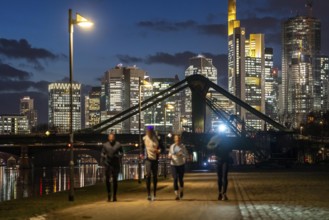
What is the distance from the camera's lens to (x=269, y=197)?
69.5ft

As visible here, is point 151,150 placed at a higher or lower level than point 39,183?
higher

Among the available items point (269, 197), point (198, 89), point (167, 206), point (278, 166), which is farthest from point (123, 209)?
point (198, 89)

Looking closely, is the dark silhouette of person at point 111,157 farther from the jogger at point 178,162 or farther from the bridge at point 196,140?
the bridge at point 196,140

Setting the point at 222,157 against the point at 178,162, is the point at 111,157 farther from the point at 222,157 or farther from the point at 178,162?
the point at 222,157

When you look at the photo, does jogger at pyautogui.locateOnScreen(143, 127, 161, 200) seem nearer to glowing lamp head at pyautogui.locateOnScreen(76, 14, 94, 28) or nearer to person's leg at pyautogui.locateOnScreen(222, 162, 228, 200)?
person's leg at pyautogui.locateOnScreen(222, 162, 228, 200)

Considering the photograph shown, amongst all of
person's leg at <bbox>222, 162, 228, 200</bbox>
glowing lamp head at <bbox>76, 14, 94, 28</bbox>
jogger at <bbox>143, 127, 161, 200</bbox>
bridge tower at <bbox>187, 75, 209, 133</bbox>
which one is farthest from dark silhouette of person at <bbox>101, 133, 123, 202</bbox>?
bridge tower at <bbox>187, 75, 209, 133</bbox>

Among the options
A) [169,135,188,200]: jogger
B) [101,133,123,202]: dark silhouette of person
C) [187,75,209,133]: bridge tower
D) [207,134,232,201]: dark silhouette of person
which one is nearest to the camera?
[101,133,123,202]: dark silhouette of person

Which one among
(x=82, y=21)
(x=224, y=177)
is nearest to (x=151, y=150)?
(x=224, y=177)

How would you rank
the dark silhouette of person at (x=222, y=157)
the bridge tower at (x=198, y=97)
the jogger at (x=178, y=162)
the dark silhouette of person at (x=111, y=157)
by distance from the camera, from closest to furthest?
1. the dark silhouette of person at (x=111, y=157)
2. the dark silhouette of person at (x=222, y=157)
3. the jogger at (x=178, y=162)
4. the bridge tower at (x=198, y=97)

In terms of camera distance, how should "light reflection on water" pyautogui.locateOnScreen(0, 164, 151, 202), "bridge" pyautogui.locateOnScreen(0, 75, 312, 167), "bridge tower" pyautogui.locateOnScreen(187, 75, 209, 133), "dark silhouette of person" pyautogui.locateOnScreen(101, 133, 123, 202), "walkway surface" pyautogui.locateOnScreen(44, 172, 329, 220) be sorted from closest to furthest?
1. "walkway surface" pyautogui.locateOnScreen(44, 172, 329, 220)
2. "dark silhouette of person" pyautogui.locateOnScreen(101, 133, 123, 202)
3. "light reflection on water" pyautogui.locateOnScreen(0, 164, 151, 202)
4. "bridge" pyautogui.locateOnScreen(0, 75, 312, 167)
5. "bridge tower" pyautogui.locateOnScreen(187, 75, 209, 133)

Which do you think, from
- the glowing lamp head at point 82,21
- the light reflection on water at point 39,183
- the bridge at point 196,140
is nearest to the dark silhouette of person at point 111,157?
the glowing lamp head at point 82,21

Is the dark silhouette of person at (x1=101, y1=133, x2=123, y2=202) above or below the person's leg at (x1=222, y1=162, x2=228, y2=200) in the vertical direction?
above

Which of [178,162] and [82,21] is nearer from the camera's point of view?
[178,162]

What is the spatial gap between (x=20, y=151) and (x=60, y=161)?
55231 mm
